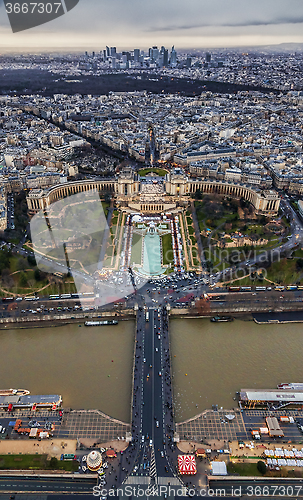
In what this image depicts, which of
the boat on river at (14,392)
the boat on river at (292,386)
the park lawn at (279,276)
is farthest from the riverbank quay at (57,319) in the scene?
the boat on river at (292,386)

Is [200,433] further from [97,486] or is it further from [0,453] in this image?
[0,453]

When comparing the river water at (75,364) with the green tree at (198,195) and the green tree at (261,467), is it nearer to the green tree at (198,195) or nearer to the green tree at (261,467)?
the green tree at (261,467)

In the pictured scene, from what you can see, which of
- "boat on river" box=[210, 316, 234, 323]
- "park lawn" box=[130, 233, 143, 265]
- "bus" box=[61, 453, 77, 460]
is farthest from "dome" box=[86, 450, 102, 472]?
"park lawn" box=[130, 233, 143, 265]

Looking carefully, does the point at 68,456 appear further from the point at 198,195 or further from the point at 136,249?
the point at 198,195

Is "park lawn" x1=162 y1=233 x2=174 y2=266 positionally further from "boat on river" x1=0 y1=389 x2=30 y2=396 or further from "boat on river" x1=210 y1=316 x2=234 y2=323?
"boat on river" x1=0 y1=389 x2=30 y2=396

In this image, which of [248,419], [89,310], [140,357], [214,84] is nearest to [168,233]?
[89,310]
